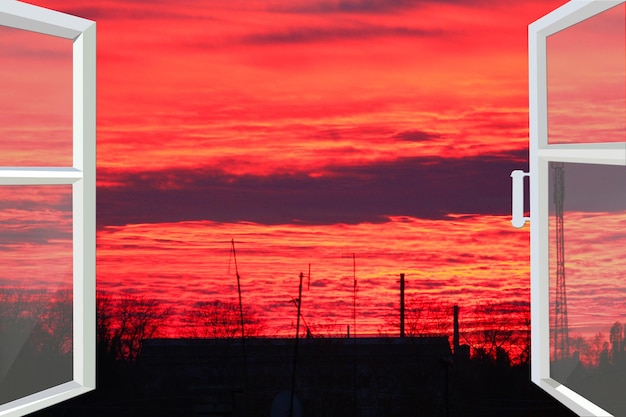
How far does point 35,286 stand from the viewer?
3.65m

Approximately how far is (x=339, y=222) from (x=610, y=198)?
29.5 feet

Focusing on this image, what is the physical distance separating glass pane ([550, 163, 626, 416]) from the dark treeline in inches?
269

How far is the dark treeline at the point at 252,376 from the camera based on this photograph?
1262 cm

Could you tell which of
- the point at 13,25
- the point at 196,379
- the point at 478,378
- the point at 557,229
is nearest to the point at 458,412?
the point at 478,378

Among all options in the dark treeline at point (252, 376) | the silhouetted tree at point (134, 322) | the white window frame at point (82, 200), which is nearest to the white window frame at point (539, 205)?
the white window frame at point (82, 200)

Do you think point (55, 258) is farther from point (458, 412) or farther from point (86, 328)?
point (458, 412)

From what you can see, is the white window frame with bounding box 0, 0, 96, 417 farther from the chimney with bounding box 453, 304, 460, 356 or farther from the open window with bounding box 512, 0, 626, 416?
the chimney with bounding box 453, 304, 460, 356

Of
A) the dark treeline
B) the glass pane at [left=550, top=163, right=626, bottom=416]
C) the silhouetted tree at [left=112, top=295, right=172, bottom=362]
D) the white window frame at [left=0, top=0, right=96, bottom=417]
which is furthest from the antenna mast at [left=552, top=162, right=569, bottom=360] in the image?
the silhouetted tree at [left=112, top=295, right=172, bottom=362]

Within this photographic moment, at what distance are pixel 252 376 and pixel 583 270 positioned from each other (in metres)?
13.4

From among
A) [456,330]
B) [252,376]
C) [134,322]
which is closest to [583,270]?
[134,322]

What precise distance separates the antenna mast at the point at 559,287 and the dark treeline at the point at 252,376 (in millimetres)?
6976

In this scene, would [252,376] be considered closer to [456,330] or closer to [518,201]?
[456,330]

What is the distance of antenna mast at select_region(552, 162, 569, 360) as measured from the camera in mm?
3646

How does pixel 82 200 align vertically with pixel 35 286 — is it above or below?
above
